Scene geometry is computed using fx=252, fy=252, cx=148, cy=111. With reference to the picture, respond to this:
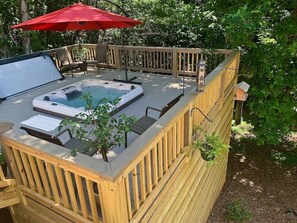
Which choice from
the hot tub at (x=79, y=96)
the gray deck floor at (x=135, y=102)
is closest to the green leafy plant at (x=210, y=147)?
the gray deck floor at (x=135, y=102)

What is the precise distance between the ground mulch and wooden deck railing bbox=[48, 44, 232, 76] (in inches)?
131

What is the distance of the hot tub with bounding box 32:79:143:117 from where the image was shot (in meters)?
5.17

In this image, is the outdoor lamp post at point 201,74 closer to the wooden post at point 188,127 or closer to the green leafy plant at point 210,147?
the wooden post at point 188,127

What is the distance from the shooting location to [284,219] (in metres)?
6.18

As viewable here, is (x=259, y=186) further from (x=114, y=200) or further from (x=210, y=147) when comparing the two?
(x=114, y=200)

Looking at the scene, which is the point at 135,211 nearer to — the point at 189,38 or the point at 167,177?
the point at 167,177


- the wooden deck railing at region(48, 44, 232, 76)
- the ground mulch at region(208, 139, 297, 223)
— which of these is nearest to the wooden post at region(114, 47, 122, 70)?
the wooden deck railing at region(48, 44, 232, 76)

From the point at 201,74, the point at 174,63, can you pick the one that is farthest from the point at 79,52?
the point at 201,74

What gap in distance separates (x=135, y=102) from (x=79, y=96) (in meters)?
1.67

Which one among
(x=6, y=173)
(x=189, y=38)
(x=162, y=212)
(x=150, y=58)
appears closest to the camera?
(x=162, y=212)

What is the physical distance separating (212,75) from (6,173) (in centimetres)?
310

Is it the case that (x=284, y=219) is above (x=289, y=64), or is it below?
below

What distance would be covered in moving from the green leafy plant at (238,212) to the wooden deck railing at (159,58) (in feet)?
11.8

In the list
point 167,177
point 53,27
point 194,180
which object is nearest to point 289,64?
point 194,180
